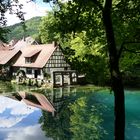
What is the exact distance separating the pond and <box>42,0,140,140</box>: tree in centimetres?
1455

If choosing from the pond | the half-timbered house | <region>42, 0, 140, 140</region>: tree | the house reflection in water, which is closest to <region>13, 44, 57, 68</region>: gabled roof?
the half-timbered house

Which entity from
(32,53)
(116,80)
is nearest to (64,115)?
(116,80)

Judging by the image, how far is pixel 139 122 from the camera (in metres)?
27.7

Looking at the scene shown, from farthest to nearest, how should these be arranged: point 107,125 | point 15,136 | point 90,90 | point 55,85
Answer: point 55,85 < point 90,90 < point 107,125 < point 15,136

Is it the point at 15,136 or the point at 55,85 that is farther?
the point at 55,85

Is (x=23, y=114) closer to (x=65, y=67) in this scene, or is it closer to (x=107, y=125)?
(x=107, y=125)

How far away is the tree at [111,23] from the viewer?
26.3 ft

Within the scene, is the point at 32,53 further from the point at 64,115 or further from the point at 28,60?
the point at 64,115

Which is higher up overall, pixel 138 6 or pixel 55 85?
pixel 138 6

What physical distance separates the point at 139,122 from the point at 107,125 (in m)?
3.10

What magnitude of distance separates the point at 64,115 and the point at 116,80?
75.1 feet

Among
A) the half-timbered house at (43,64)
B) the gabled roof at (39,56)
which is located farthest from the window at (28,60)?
the gabled roof at (39,56)

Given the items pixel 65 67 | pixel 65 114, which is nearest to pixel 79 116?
pixel 65 114

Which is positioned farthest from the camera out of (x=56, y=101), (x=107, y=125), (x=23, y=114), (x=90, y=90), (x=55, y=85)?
(x=55, y=85)
